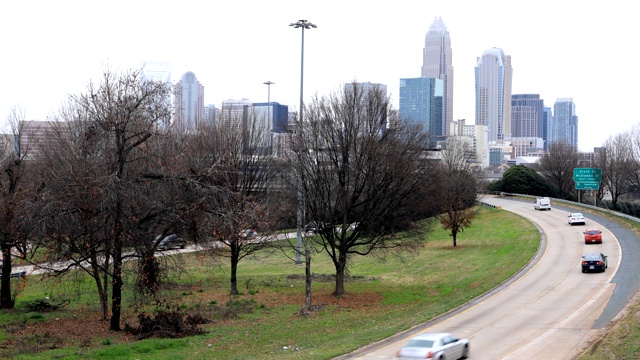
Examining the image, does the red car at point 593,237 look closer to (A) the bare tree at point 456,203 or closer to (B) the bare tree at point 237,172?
(A) the bare tree at point 456,203

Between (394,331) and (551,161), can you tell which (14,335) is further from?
(551,161)

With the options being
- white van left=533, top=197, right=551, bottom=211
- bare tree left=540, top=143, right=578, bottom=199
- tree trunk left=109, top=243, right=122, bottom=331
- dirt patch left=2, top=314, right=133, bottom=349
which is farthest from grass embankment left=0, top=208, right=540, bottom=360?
bare tree left=540, top=143, right=578, bottom=199

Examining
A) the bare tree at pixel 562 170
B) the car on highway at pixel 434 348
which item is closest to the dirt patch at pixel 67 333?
the car on highway at pixel 434 348

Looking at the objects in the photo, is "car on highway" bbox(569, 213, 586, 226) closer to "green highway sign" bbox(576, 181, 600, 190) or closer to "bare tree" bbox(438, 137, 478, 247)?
"bare tree" bbox(438, 137, 478, 247)

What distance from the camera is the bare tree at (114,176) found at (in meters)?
22.5

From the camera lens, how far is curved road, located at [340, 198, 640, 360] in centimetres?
2148

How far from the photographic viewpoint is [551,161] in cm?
10888

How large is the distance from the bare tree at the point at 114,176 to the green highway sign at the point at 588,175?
Answer: 5971 cm

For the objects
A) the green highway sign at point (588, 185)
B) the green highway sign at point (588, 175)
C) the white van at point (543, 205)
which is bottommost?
the white van at point (543, 205)

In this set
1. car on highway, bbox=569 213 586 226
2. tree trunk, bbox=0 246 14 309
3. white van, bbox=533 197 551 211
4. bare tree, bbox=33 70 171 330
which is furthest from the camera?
white van, bbox=533 197 551 211

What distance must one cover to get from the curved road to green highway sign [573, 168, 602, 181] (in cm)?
2727

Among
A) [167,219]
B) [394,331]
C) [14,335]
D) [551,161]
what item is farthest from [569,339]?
[551,161]

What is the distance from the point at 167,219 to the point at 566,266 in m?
26.7

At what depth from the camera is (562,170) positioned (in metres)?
106
